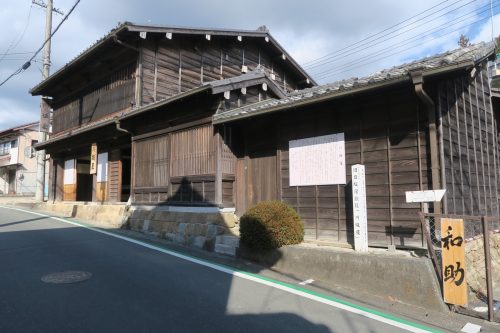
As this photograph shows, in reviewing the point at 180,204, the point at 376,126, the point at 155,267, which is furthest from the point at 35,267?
the point at 376,126

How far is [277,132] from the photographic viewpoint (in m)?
10.6

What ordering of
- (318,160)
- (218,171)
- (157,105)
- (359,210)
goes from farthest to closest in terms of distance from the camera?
(157,105)
(218,171)
(318,160)
(359,210)

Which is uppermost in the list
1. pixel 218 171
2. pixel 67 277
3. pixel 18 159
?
pixel 18 159

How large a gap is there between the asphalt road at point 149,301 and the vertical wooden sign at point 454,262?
4.24 feet

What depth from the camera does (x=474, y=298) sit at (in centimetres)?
716

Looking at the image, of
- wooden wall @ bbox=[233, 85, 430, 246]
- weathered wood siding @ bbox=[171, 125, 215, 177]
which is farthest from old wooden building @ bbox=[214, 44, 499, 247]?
weathered wood siding @ bbox=[171, 125, 215, 177]

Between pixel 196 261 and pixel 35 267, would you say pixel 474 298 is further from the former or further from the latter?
pixel 35 267

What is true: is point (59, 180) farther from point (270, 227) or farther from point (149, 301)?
point (149, 301)

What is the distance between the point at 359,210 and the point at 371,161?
1.33 metres

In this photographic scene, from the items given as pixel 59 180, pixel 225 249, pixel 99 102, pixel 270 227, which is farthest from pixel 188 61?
pixel 59 180

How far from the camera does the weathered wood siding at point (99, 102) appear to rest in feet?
54.9

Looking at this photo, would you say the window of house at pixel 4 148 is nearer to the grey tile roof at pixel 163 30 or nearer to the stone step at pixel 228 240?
the grey tile roof at pixel 163 30

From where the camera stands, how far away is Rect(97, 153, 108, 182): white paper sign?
17.9 metres

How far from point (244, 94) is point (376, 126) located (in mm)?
5087
